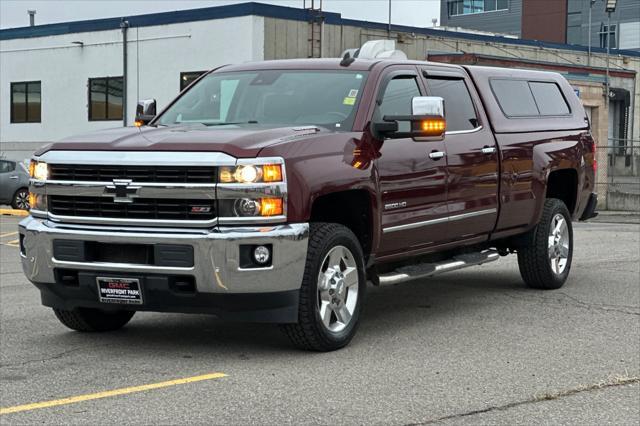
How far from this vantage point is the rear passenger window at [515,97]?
401 inches

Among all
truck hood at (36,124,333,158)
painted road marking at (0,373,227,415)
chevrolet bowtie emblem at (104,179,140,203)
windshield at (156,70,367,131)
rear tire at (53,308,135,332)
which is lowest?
painted road marking at (0,373,227,415)

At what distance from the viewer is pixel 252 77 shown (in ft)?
28.6

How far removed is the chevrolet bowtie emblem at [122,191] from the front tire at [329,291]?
120 cm

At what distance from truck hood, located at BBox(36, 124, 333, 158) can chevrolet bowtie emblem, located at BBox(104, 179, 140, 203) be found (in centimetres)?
23

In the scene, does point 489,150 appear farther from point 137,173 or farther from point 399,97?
point 137,173

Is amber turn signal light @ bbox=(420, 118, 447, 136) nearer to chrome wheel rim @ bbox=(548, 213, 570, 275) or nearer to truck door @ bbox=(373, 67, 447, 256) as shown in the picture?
truck door @ bbox=(373, 67, 447, 256)

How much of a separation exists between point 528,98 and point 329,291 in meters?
4.18

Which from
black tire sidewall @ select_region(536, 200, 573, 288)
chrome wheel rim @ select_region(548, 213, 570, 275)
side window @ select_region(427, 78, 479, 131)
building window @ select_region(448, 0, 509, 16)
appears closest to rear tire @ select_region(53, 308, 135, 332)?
side window @ select_region(427, 78, 479, 131)

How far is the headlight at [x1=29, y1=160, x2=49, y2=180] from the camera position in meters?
7.47

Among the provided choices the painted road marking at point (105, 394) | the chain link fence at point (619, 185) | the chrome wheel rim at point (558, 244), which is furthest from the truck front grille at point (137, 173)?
the chain link fence at point (619, 185)

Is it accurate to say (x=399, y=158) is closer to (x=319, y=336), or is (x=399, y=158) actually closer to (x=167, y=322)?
(x=319, y=336)

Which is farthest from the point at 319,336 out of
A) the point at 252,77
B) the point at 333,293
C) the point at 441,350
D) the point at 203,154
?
the point at 252,77

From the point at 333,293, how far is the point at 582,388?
1813mm

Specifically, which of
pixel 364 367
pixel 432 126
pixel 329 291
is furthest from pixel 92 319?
pixel 432 126
